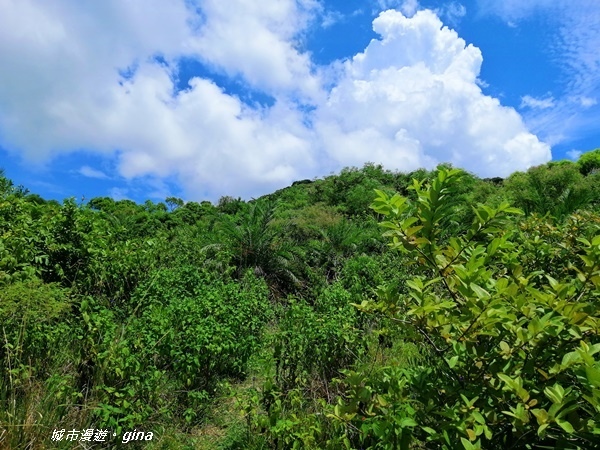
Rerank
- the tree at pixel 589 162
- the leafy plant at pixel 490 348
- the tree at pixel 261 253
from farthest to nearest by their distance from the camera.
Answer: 1. the tree at pixel 589 162
2. the tree at pixel 261 253
3. the leafy plant at pixel 490 348

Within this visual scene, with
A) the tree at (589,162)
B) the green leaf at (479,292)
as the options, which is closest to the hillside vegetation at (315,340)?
the green leaf at (479,292)

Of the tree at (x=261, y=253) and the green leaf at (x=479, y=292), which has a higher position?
the tree at (x=261, y=253)

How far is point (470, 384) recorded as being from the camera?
67.5 inches

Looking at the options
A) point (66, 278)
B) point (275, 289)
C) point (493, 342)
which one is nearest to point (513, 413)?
point (493, 342)

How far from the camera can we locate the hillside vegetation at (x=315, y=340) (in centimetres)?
159

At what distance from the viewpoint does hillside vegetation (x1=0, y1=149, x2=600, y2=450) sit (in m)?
1.59

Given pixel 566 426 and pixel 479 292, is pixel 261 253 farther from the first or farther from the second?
pixel 566 426

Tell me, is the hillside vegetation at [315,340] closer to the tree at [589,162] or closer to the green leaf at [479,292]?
the green leaf at [479,292]

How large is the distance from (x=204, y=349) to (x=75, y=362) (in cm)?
106

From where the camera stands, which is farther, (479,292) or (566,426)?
(479,292)

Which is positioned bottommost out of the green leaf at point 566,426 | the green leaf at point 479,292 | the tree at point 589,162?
the green leaf at point 566,426

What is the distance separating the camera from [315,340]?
4.20m

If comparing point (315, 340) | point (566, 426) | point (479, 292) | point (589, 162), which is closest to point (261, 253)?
point (315, 340)

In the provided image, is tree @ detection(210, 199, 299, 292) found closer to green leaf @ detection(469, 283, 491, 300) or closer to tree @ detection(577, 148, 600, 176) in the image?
green leaf @ detection(469, 283, 491, 300)
